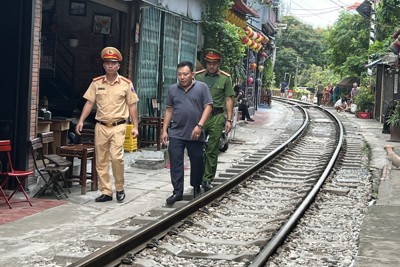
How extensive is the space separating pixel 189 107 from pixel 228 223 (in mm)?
1664

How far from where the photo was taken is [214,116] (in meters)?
9.78

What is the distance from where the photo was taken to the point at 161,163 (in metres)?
12.9

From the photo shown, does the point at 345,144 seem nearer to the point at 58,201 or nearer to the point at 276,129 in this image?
the point at 276,129

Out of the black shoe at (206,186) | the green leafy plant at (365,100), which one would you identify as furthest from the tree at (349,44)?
the black shoe at (206,186)

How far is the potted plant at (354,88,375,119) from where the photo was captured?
A: 113 feet

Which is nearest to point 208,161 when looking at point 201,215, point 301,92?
point 201,215

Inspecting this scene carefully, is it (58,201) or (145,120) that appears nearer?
(58,201)

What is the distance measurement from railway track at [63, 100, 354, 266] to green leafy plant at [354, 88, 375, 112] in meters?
22.1

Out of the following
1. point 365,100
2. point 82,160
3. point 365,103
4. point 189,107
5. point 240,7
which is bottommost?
point 82,160

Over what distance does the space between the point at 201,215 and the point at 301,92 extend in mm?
54136

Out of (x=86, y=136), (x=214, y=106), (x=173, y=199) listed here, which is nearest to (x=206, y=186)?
(x=173, y=199)

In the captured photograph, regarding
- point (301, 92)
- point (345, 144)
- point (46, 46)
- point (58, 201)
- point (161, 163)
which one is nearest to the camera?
point (58, 201)

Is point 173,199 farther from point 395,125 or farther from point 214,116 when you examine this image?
point 395,125

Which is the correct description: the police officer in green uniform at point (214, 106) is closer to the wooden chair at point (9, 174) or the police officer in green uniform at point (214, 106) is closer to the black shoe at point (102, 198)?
the black shoe at point (102, 198)
